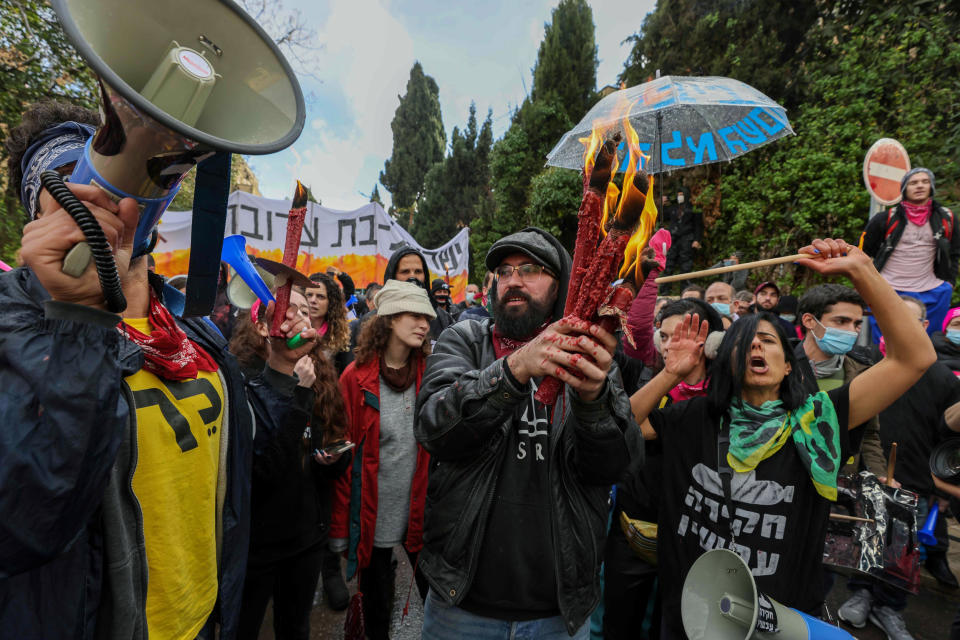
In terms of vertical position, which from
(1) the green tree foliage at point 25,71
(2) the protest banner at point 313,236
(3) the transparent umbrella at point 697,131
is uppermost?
(1) the green tree foliage at point 25,71

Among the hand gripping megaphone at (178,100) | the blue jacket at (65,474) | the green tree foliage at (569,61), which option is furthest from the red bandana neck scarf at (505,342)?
the green tree foliage at (569,61)

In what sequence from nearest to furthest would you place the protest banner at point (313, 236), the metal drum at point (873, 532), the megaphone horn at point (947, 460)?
the metal drum at point (873, 532)
the megaphone horn at point (947, 460)
the protest banner at point (313, 236)

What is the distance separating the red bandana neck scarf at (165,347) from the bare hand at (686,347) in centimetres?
176

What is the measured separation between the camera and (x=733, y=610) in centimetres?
173

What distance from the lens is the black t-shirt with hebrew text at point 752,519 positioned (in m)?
1.88

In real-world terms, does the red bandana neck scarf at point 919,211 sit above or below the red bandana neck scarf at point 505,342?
above

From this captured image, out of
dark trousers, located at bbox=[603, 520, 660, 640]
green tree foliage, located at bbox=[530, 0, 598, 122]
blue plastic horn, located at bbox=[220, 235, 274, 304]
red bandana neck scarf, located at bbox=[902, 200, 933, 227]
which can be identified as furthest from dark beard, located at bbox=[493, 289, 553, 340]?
green tree foliage, located at bbox=[530, 0, 598, 122]

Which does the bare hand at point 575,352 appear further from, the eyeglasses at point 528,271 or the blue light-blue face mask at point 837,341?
the blue light-blue face mask at point 837,341

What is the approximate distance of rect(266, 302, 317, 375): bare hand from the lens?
A: 5.57 ft

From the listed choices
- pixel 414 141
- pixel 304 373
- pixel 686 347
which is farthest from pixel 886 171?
pixel 414 141

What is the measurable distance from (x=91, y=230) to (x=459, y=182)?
26703 mm

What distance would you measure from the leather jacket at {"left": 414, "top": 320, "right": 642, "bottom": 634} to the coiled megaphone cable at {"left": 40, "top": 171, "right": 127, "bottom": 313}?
2.88 ft

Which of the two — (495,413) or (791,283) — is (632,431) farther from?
(791,283)

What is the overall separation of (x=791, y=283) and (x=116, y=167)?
33.1ft
